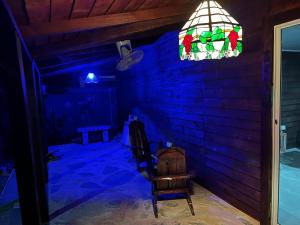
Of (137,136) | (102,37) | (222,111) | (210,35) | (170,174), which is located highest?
(102,37)

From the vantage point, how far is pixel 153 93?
6395 mm

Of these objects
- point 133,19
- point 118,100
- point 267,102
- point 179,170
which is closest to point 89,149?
point 118,100

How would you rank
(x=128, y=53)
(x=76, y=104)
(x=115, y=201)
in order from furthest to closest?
(x=76, y=104)
(x=128, y=53)
(x=115, y=201)

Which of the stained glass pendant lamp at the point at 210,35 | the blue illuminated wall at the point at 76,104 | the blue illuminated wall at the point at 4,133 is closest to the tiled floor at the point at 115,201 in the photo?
the blue illuminated wall at the point at 4,133

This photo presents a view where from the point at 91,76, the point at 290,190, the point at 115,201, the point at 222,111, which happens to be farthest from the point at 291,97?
the point at 91,76

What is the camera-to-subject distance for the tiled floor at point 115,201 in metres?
3.25

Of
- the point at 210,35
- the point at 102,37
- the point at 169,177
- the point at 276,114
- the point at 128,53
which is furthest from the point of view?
the point at 128,53

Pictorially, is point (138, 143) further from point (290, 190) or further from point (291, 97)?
point (291, 97)

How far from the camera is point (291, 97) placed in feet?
19.7

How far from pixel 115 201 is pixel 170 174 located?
39.1 inches

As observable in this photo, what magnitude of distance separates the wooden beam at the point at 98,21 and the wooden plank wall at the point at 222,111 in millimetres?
915

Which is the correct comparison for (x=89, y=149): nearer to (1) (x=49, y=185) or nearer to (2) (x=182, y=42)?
(1) (x=49, y=185)

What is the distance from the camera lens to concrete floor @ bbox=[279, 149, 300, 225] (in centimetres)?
311

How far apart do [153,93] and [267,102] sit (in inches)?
151
